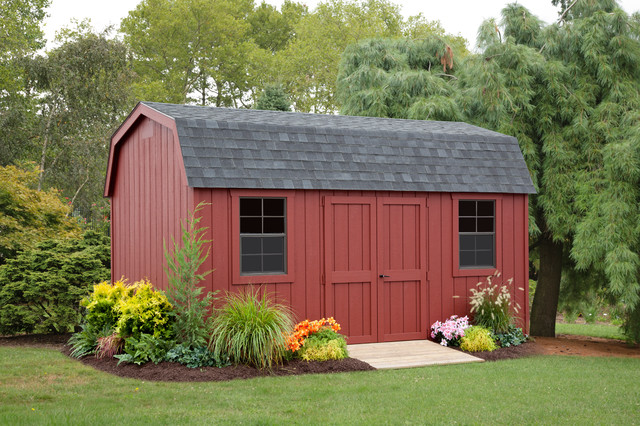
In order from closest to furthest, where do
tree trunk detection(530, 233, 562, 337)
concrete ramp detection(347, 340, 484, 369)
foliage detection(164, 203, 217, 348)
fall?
foliage detection(164, 203, 217, 348), concrete ramp detection(347, 340, 484, 369), tree trunk detection(530, 233, 562, 337)

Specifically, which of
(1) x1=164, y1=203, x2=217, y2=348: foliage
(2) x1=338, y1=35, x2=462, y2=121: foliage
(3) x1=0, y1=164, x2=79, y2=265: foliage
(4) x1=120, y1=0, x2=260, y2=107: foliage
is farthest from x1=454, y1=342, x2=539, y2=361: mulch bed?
(4) x1=120, y1=0, x2=260, y2=107: foliage

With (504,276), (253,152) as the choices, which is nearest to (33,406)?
(253,152)

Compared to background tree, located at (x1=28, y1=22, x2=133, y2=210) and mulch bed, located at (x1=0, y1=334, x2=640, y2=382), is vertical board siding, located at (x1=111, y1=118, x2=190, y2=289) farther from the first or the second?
background tree, located at (x1=28, y1=22, x2=133, y2=210)

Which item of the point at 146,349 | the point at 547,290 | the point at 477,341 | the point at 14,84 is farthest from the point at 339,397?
the point at 14,84

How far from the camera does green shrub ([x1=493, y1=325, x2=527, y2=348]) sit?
10.4 meters

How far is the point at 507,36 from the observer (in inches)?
551

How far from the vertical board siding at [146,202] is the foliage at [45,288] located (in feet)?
1.84

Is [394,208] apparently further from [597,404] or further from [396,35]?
[396,35]

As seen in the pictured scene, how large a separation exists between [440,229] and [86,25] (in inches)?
764

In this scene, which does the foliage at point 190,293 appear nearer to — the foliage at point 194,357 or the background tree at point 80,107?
the foliage at point 194,357

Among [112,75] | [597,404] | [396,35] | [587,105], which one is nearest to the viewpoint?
[597,404]

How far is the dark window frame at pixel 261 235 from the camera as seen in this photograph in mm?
9344

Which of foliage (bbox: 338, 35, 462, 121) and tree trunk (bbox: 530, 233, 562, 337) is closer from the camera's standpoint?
tree trunk (bbox: 530, 233, 562, 337)

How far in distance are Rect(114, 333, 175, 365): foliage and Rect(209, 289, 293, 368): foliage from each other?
1.92 feet
